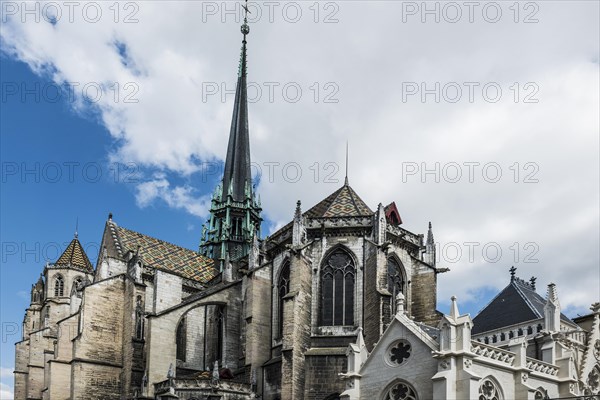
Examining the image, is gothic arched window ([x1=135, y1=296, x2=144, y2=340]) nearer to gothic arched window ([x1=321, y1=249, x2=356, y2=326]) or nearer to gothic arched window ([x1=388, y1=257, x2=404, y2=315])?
gothic arched window ([x1=321, y1=249, x2=356, y2=326])

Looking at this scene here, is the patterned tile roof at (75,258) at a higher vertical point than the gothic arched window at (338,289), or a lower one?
higher

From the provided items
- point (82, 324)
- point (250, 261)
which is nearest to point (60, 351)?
point (82, 324)

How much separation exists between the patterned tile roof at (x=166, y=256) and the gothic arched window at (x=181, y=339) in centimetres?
316

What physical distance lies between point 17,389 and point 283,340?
27696 millimetres

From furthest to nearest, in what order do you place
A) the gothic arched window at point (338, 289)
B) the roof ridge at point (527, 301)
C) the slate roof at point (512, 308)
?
the gothic arched window at point (338, 289)
the slate roof at point (512, 308)
the roof ridge at point (527, 301)

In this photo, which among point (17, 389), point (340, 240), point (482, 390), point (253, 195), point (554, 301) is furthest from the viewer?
point (253, 195)

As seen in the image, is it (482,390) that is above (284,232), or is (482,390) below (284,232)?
below

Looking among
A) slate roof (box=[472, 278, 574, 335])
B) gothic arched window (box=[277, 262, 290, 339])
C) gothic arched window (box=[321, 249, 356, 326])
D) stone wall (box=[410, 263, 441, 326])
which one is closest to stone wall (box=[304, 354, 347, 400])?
gothic arched window (box=[321, 249, 356, 326])

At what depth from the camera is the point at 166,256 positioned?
47312 millimetres

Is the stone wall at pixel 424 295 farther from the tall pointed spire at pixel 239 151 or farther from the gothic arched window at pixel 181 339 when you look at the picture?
the tall pointed spire at pixel 239 151

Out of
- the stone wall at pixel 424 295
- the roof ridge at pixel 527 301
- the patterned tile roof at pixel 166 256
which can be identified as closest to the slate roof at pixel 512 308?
the roof ridge at pixel 527 301

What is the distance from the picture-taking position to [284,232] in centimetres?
3884

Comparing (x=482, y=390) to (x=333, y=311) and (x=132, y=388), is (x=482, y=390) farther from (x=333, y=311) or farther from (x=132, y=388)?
(x=132, y=388)

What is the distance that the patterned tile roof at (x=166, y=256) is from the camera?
148ft
